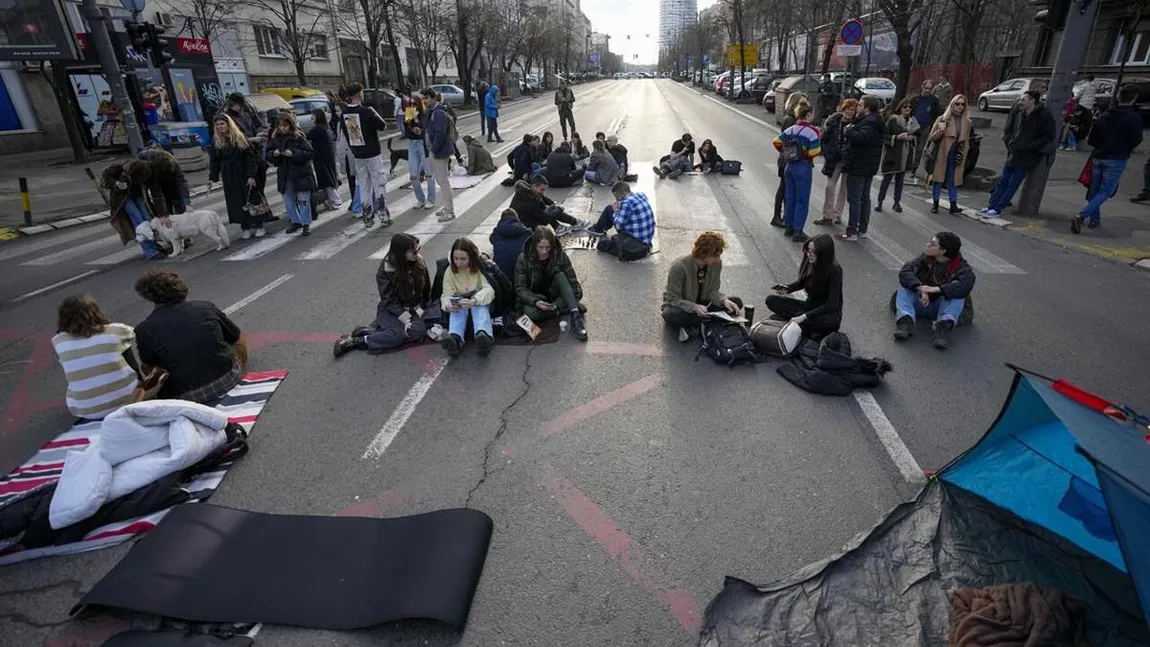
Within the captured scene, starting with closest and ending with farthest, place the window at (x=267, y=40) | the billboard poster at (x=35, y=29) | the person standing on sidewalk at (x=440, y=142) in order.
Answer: the person standing on sidewalk at (x=440, y=142) < the billboard poster at (x=35, y=29) < the window at (x=267, y=40)

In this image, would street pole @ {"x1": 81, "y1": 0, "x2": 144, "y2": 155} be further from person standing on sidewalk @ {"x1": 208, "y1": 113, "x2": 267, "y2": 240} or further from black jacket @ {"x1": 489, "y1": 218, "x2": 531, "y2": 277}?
black jacket @ {"x1": 489, "y1": 218, "x2": 531, "y2": 277}

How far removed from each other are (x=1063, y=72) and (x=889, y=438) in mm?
9546

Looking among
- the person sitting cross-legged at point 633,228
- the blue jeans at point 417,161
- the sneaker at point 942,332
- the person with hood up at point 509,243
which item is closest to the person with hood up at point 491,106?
the blue jeans at point 417,161

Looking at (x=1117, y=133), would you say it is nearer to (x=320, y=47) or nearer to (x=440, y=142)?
(x=440, y=142)

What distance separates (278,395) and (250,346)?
133 centimetres

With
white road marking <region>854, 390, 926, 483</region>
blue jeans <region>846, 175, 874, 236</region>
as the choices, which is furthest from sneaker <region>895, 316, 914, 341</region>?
blue jeans <region>846, 175, 874, 236</region>

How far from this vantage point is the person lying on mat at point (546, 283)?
A: 6.24 m

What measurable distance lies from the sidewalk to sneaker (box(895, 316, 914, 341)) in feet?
15.6

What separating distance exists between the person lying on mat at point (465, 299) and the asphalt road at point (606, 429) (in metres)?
0.24

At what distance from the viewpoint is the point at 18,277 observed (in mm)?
8766

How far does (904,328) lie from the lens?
A: 5.98m

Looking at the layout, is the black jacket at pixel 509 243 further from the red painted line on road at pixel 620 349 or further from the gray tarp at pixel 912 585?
the gray tarp at pixel 912 585

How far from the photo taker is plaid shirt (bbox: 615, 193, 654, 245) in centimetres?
860

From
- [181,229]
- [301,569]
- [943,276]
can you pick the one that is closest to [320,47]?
[181,229]
